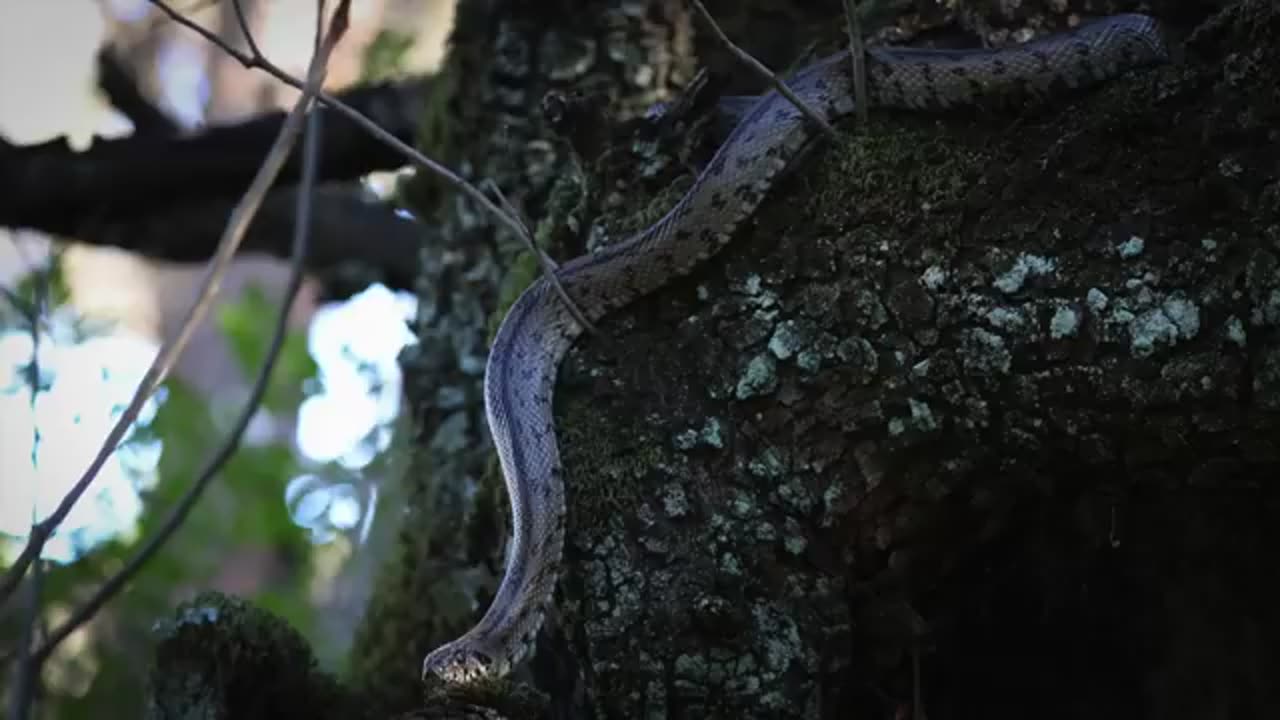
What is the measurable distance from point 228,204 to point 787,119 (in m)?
2.84

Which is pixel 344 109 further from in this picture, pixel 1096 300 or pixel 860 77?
pixel 1096 300

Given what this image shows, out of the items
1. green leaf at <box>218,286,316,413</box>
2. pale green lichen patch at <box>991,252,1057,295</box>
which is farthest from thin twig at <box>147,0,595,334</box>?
green leaf at <box>218,286,316,413</box>

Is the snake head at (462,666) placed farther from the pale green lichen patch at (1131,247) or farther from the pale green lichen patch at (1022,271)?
the pale green lichen patch at (1131,247)

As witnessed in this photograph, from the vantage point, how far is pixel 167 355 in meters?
1.57

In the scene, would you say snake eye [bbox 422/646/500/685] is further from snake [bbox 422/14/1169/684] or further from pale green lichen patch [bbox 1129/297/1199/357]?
pale green lichen patch [bbox 1129/297/1199/357]

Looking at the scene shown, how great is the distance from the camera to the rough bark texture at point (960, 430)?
2.23 metres

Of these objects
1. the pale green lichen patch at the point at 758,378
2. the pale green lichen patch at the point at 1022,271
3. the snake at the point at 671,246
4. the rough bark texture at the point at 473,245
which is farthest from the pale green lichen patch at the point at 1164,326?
the rough bark texture at the point at 473,245

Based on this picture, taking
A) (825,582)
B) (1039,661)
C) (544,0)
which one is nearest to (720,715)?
(825,582)

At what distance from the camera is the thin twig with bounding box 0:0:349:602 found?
4.37 ft

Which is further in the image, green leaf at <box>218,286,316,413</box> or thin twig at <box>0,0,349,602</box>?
green leaf at <box>218,286,316,413</box>

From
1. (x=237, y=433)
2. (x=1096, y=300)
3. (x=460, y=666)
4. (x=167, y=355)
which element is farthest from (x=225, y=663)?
(x=1096, y=300)

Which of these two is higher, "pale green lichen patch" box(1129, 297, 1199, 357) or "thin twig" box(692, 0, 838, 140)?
"thin twig" box(692, 0, 838, 140)

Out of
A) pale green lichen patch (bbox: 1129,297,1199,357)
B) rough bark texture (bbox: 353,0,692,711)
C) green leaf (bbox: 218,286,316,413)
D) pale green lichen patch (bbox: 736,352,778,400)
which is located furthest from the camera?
green leaf (bbox: 218,286,316,413)

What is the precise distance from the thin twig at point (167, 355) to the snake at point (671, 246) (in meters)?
0.83
